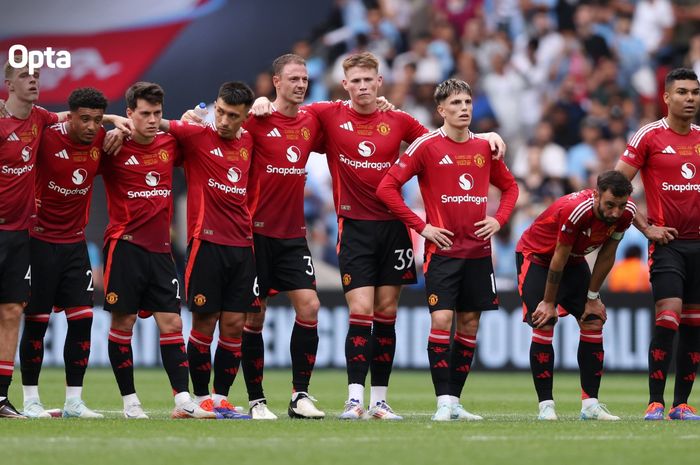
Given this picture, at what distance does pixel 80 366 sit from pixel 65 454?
Answer: 3.02 metres

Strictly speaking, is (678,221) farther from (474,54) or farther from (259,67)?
(259,67)

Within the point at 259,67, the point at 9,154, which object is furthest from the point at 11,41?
the point at 9,154

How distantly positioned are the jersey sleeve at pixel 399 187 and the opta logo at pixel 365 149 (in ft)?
0.94

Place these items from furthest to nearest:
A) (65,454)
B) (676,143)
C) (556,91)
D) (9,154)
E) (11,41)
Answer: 1. (11,41)
2. (556,91)
3. (676,143)
4. (9,154)
5. (65,454)

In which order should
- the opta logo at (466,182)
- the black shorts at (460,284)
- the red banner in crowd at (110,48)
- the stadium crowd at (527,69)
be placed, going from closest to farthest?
1. the black shorts at (460,284)
2. the opta logo at (466,182)
3. the stadium crowd at (527,69)
4. the red banner in crowd at (110,48)

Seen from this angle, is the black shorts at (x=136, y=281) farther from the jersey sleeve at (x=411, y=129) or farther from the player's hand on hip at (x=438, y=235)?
the jersey sleeve at (x=411, y=129)

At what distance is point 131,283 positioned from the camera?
10773mm

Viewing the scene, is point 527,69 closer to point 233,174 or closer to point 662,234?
point 662,234

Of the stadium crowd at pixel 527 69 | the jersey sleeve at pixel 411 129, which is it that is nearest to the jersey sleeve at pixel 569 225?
the jersey sleeve at pixel 411 129

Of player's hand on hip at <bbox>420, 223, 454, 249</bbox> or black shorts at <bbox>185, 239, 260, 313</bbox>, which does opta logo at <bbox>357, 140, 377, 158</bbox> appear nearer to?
player's hand on hip at <bbox>420, 223, 454, 249</bbox>

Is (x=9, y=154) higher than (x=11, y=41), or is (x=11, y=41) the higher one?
(x=11, y=41)

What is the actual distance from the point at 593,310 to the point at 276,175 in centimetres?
282

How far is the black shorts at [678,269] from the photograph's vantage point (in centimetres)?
1107

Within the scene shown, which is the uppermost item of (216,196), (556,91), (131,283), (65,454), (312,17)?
(312,17)
